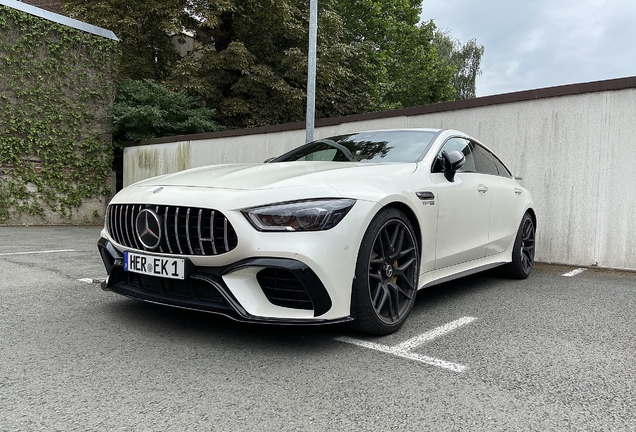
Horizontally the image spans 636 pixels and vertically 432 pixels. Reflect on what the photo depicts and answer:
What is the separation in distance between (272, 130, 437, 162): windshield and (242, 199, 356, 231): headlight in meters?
1.24

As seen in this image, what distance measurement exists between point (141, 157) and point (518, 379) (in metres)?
11.9

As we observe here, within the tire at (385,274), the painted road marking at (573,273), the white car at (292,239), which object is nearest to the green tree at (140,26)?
the painted road marking at (573,273)

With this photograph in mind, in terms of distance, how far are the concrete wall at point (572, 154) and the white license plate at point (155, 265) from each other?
5.25 metres

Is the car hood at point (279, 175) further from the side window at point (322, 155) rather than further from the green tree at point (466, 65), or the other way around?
the green tree at point (466, 65)

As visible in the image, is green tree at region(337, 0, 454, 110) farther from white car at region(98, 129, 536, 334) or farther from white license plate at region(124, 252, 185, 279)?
white license plate at region(124, 252, 185, 279)

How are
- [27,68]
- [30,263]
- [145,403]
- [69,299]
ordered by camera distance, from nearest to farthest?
[145,403], [69,299], [30,263], [27,68]

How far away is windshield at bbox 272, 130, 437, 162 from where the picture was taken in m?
3.90

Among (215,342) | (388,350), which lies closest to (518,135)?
(388,350)

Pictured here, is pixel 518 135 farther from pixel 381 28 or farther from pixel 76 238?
pixel 381 28

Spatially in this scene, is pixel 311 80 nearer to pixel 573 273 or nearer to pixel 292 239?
pixel 573 273

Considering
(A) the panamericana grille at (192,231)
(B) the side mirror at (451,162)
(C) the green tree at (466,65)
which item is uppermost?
(C) the green tree at (466,65)

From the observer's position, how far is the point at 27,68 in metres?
11.6

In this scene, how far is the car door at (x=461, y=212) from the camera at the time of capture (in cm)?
372

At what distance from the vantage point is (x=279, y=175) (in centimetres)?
315
